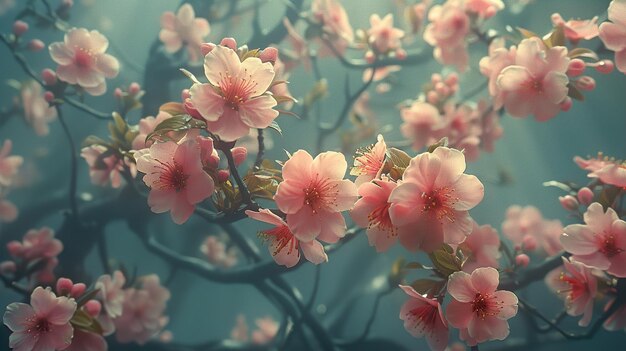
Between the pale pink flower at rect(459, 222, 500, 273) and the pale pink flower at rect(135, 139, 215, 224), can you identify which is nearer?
the pale pink flower at rect(135, 139, 215, 224)

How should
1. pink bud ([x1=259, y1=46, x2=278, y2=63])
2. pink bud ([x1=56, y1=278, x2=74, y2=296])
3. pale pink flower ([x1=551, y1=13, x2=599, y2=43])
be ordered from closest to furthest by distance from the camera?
pink bud ([x1=259, y1=46, x2=278, y2=63]) → pink bud ([x1=56, y1=278, x2=74, y2=296]) → pale pink flower ([x1=551, y1=13, x2=599, y2=43])

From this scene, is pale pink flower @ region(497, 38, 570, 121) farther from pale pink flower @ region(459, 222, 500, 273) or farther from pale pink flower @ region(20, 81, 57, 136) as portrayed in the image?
pale pink flower @ region(20, 81, 57, 136)

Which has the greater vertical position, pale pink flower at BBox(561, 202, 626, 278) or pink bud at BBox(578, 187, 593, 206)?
pale pink flower at BBox(561, 202, 626, 278)

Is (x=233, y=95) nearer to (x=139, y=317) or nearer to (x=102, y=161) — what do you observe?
(x=102, y=161)

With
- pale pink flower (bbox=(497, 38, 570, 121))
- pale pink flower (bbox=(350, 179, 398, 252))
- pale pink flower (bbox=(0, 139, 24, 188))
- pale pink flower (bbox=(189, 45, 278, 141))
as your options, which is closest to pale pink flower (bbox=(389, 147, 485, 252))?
pale pink flower (bbox=(350, 179, 398, 252))

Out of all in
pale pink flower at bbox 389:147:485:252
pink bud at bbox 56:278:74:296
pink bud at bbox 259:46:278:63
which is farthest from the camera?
pink bud at bbox 56:278:74:296

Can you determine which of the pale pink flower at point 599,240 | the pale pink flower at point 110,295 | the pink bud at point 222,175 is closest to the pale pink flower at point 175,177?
the pink bud at point 222,175

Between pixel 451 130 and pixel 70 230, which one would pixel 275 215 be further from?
pixel 70 230
